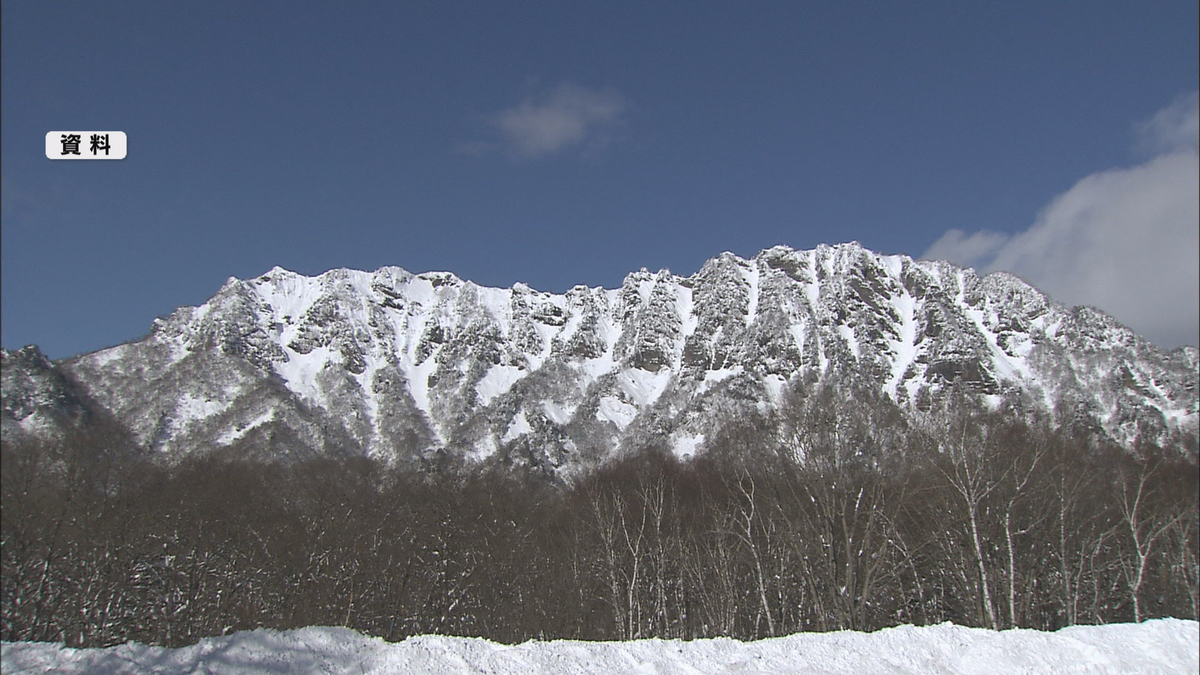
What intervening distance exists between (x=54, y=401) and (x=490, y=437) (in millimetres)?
170217

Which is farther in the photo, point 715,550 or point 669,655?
point 715,550

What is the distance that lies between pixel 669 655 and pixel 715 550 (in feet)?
66.4

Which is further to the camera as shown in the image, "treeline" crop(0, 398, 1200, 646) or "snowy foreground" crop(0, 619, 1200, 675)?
"treeline" crop(0, 398, 1200, 646)

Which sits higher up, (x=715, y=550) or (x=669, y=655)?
(x=715, y=550)

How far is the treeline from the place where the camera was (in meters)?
21.8

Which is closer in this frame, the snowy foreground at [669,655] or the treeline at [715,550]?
the snowy foreground at [669,655]

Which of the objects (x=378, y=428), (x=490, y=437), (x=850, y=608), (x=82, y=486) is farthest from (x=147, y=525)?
(x=378, y=428)

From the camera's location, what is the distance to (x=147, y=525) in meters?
22.7

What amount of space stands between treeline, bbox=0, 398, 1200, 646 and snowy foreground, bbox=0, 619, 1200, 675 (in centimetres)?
727

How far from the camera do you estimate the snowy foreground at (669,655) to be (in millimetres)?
9656

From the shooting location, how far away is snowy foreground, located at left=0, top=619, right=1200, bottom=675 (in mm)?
9656

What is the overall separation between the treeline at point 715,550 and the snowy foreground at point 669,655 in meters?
7.27

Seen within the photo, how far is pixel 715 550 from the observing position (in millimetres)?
30891

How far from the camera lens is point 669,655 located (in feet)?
37.3
